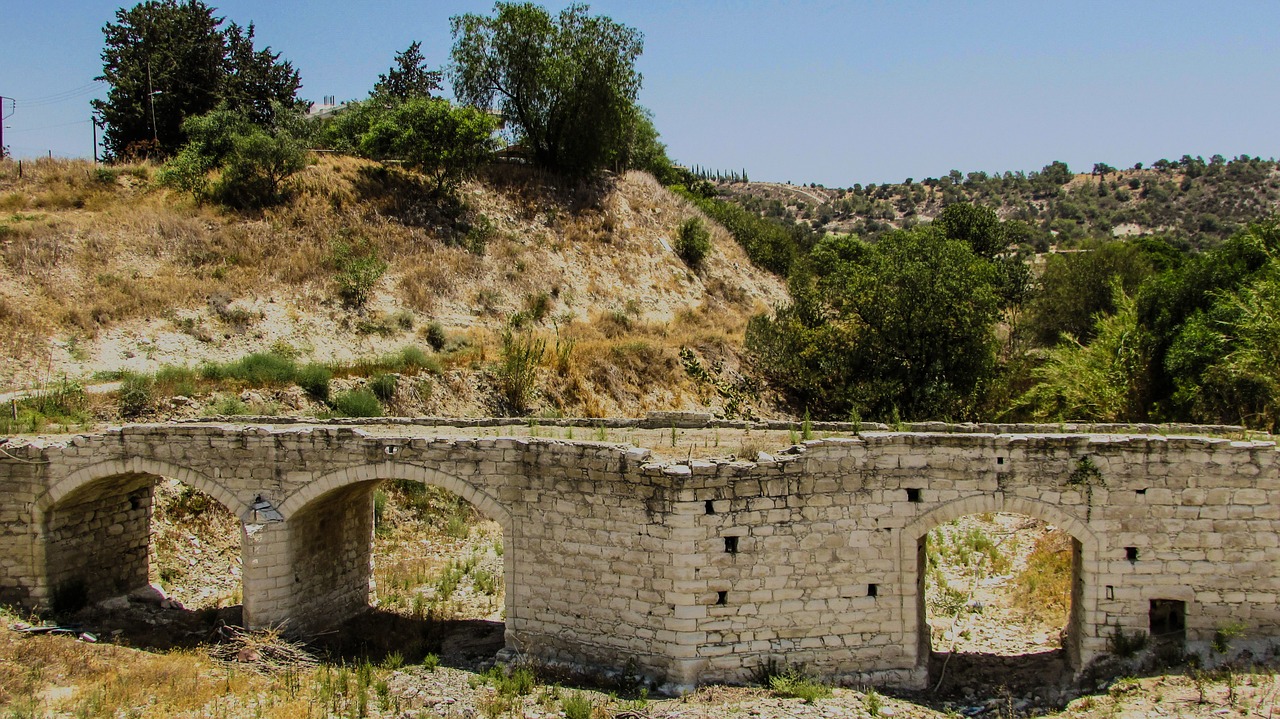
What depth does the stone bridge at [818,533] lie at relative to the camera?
1026 centimetres

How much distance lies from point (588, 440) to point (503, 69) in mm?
26819

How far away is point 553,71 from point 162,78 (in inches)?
568

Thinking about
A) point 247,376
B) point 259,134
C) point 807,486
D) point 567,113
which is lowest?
point 807,486

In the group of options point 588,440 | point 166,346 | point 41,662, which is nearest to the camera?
point 41,662

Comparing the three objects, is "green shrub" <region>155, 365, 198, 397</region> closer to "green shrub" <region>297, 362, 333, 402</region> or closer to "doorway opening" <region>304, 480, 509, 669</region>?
"green shrub" <region>297, 362, 333, 402</region>

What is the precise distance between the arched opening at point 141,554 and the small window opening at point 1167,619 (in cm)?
1282

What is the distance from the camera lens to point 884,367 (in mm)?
22547

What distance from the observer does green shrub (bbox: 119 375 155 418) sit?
1709 cm

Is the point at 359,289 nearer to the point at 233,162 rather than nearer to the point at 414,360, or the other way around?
the point at 414,360

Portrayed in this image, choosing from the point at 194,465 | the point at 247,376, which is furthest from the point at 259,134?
the point at 194,465

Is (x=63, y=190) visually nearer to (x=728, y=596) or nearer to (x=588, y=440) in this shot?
(x=588, y=440)

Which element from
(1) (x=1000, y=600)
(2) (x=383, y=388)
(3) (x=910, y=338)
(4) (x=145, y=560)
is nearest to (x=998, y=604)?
(1) (x=1000, y=600)

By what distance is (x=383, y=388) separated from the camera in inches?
808

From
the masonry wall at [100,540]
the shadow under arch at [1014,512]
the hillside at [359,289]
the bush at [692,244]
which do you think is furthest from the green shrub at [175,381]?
the bush at [692,244]
